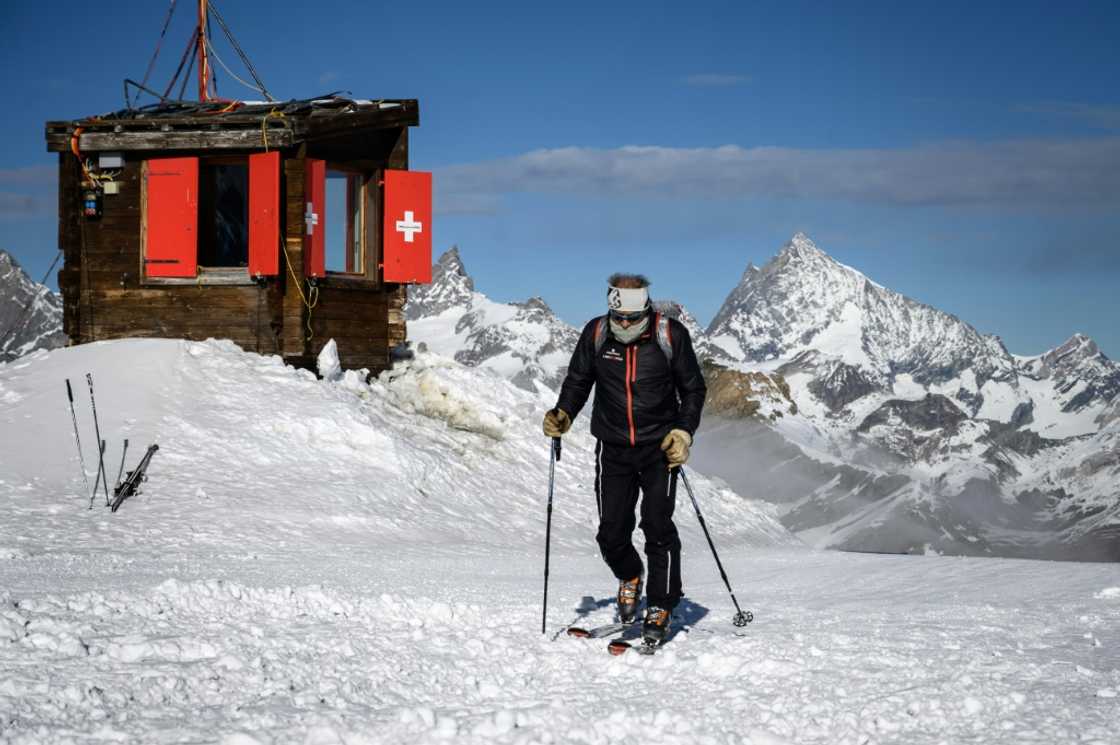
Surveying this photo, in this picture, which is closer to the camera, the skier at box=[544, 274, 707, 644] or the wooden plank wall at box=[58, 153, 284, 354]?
the skier at box=[544, 274, 707, 644]

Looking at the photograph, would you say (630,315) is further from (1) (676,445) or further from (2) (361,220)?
(2) (361,220)

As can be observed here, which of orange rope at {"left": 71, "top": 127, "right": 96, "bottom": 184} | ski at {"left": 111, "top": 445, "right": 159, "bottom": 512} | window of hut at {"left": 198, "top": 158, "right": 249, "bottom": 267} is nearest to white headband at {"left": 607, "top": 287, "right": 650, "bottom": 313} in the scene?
ski at {"left": 111, "top": 445, "right": 159, "bottom": 512}

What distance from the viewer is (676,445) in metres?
7.12

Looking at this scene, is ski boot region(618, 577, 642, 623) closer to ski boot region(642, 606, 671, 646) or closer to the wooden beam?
ski boot region(642, 606, 671, 646)

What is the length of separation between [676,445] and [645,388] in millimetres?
434

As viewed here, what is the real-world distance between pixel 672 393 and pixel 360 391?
11.1 m

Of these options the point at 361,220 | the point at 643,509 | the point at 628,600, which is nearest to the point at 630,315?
the point at 643,509

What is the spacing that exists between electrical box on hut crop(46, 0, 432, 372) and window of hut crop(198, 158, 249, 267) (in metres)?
0.06

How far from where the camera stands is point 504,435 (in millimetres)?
18688

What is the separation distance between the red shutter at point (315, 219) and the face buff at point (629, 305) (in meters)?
11.2

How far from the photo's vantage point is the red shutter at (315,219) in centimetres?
1780

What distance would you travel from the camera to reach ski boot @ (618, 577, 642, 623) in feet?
24.5

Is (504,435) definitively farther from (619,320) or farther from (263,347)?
(619,320)

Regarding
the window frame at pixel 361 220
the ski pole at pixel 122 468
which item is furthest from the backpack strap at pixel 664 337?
the window frame at pixel 361 220
